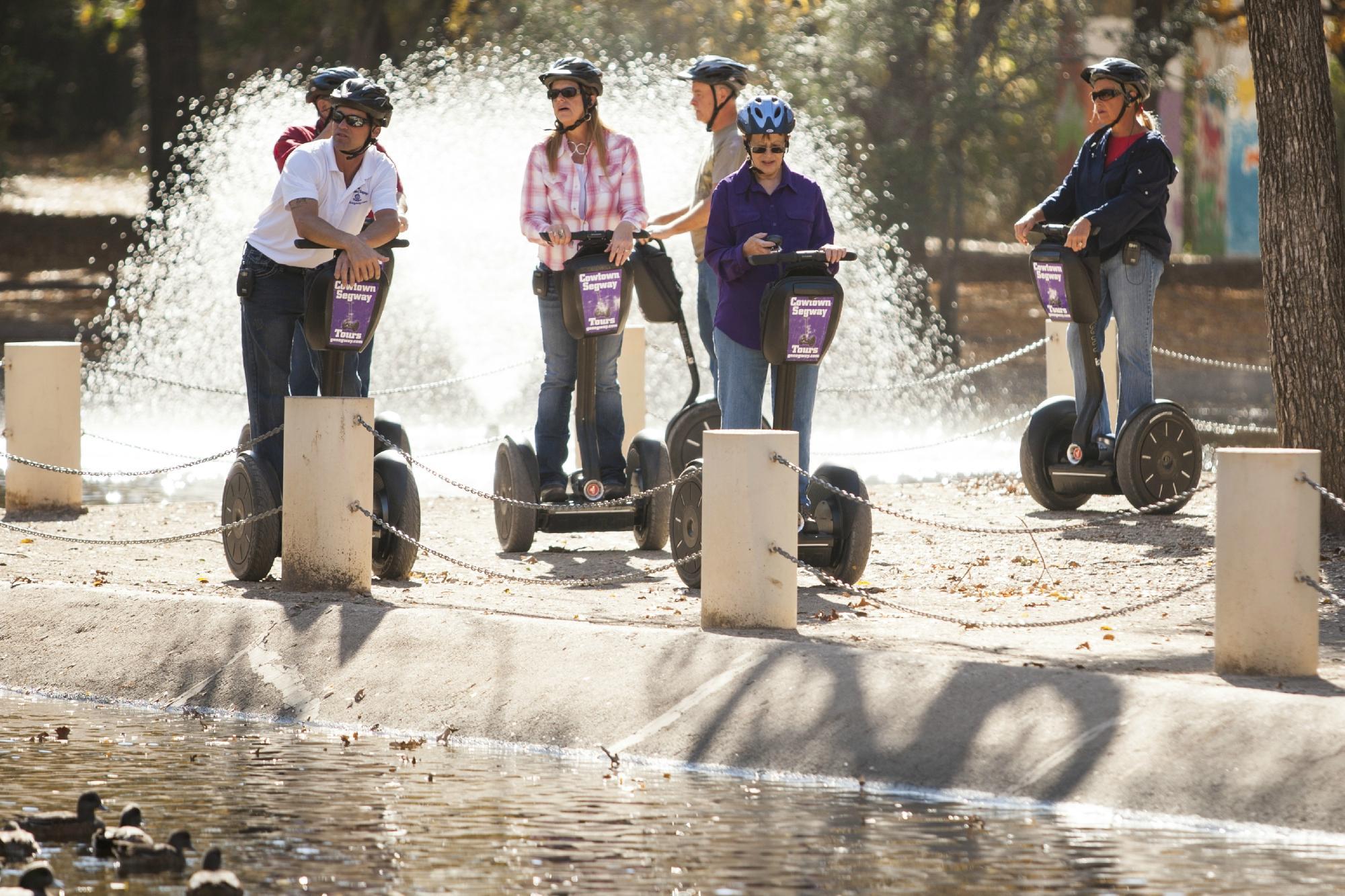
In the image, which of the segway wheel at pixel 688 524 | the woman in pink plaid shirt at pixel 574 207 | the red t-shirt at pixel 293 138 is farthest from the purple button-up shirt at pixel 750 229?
the red t-shirt at pixel 293 138

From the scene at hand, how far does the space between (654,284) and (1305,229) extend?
9.66 ft

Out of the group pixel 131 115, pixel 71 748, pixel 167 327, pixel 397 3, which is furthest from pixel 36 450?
pixel 131 115

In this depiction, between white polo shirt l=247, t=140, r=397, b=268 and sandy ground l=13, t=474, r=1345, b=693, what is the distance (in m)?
1.29

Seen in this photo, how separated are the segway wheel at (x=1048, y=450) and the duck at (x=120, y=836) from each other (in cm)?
685

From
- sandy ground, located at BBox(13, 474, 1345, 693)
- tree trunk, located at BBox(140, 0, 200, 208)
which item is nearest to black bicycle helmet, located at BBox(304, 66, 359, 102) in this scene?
sandy ground, located at BBox(13, 474, 1345, 693)

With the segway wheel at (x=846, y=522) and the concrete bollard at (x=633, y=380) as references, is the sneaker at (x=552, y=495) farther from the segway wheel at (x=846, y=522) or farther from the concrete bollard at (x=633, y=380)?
the concrete bollard at (x=633, y=380)

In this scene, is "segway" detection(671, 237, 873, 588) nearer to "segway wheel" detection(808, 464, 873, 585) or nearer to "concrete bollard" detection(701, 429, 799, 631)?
"segway wheel" detection(808, 464, 873, 585)

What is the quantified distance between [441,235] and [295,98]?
4972mm

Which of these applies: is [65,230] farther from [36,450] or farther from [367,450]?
[367,450]

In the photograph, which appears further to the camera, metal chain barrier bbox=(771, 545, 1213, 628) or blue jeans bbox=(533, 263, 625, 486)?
blue jeans bbox=(533, 263, 625, 486)

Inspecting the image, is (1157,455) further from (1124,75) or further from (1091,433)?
(1124,75)

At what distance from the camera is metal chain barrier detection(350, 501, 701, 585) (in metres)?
7.83

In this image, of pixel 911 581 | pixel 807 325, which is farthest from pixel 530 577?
pixel 807 325

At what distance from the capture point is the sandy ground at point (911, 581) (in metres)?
7.16
